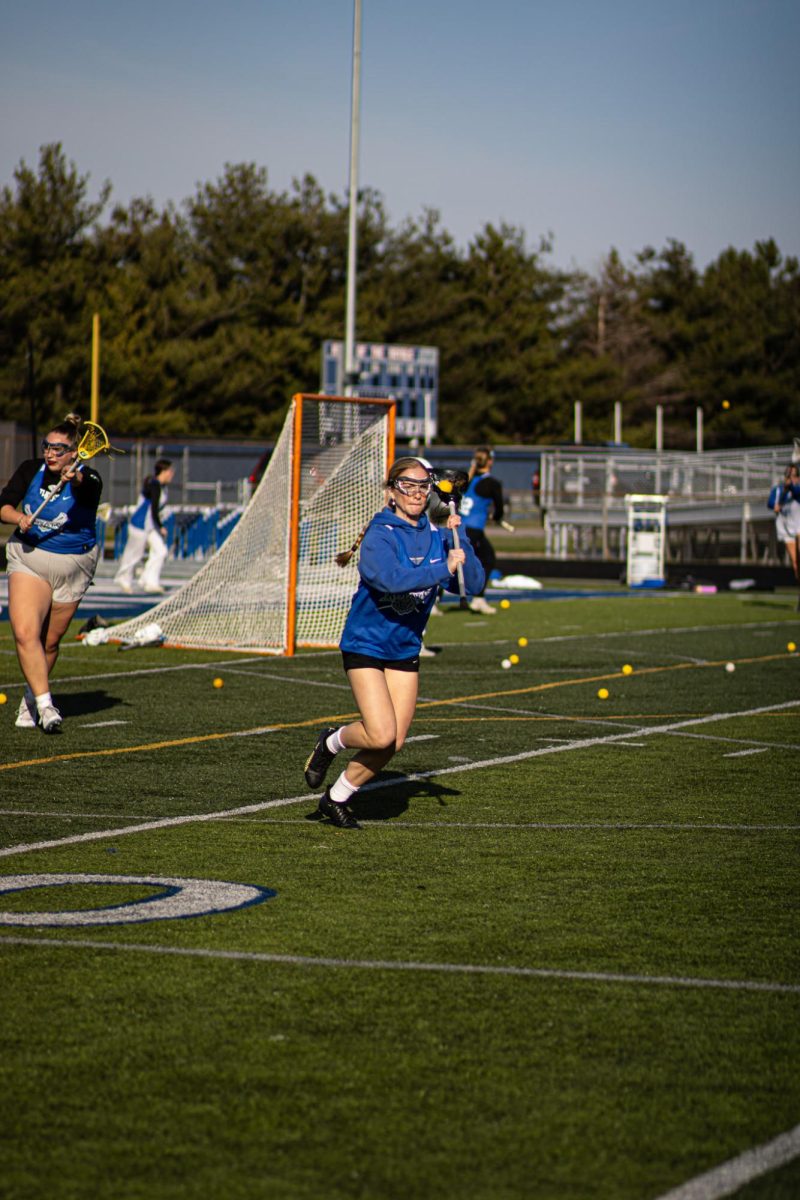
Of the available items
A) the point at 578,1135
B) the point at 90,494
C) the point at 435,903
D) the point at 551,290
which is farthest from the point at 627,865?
the point at 551,290

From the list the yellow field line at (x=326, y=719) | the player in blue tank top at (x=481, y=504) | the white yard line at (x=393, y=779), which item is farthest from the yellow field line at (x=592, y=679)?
the player in blue tank top at (x=481, y=504)

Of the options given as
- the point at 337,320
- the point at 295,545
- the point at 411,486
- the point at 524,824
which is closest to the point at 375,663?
the point at 411,486

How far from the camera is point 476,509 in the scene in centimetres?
2239

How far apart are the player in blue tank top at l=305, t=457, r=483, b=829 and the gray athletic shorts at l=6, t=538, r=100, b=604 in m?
3.43

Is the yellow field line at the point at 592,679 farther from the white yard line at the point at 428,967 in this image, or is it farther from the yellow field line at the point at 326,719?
the white yard line at the point at 428,967

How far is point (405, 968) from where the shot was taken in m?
5.70

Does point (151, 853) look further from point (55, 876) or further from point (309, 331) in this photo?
point (309, 331)

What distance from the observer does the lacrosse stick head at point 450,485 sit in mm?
8430

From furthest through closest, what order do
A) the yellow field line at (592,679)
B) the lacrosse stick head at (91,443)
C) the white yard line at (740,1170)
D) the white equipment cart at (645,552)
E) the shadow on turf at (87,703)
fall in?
1. the white equipment cart at (645,552)
2. the yellow field line at (592,679)
3. the shadow on turf at (87,703)
4. the lacrosse stick head at (91,443)
5. the white yard line at (740,1170)

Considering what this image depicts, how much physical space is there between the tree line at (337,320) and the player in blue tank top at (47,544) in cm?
4645

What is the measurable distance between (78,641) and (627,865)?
11.7m

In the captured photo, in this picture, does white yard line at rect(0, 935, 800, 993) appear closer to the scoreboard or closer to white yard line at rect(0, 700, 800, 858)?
white yard line at rect(0, 700, 800, 858)

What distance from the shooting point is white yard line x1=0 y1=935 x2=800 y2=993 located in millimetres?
5562

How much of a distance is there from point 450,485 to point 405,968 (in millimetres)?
3306
